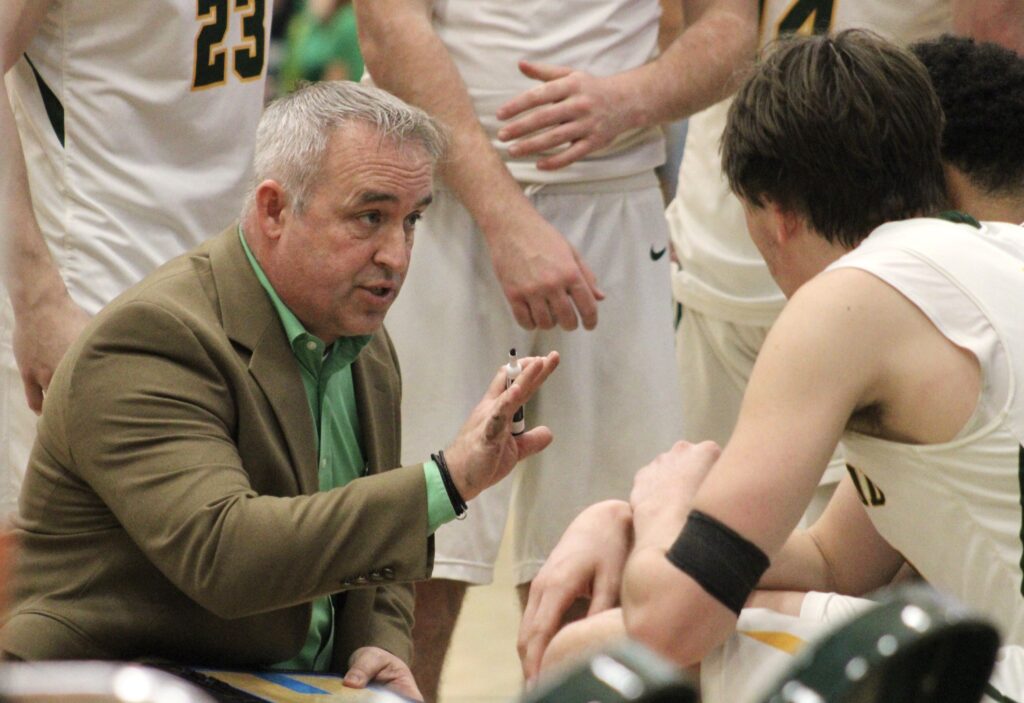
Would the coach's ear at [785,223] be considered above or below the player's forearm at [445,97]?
above

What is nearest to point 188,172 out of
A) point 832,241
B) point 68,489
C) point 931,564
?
point 68,489

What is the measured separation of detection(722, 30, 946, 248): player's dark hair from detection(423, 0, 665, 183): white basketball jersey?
4.03 feet

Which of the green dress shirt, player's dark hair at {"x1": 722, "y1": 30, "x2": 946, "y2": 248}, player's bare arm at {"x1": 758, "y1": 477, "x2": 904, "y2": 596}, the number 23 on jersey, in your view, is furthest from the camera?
the number 23 on jersey

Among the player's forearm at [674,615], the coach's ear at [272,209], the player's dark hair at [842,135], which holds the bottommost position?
the player's forearm at [674,615]

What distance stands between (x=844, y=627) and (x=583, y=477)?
2.53m

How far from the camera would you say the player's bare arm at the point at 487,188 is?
10.5ft

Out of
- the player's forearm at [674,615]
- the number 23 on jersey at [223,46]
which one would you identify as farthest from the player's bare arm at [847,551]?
the number 23 on jersey at [223,46]

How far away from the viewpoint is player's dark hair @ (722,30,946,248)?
2.14 meters

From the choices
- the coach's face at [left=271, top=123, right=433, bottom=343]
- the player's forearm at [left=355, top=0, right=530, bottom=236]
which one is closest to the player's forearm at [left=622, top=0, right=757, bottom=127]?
the player's forearm at [left=355, top=0, right=530, bottom=236]

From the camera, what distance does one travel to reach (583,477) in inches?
137

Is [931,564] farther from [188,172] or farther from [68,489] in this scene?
[188,172]

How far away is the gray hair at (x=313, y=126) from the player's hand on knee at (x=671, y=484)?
703mm

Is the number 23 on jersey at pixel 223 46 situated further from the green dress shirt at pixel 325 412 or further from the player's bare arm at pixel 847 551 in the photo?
the player's bare arm at pixel 847 551

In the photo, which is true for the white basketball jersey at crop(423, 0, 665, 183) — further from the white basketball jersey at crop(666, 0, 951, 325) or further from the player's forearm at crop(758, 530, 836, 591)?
the player's forearm at crop(758, 530, 836, 591)
